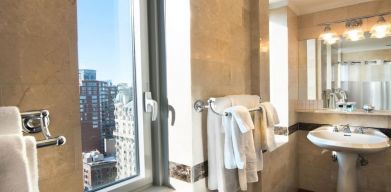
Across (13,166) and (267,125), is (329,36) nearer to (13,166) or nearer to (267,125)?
(267,125)

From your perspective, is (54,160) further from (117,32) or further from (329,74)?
(329,74)

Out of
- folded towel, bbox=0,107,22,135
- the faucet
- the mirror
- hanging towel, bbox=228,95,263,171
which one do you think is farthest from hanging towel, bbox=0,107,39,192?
the mirror

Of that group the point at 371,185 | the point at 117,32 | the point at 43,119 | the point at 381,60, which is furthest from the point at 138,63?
the point at 371,185

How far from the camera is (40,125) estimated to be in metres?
0.74

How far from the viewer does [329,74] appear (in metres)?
2.58

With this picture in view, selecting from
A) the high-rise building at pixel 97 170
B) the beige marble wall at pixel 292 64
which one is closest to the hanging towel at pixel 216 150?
the high-rise building at pixel 97 170

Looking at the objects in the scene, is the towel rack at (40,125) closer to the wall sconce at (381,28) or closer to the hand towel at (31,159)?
the hand towel at (31,159)

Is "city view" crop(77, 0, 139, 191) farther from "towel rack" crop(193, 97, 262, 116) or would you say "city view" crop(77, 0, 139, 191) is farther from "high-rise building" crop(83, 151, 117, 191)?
"towel rack" crop(193, 97, 262, 116)

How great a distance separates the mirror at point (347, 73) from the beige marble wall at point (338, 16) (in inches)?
4.0

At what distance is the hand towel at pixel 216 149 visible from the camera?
1.31 meters

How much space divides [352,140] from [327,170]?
0.57 metres

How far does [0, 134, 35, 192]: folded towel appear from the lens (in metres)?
0.53

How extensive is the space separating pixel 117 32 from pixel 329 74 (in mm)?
2256

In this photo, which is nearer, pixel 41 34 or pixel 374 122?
pixel 41 34
